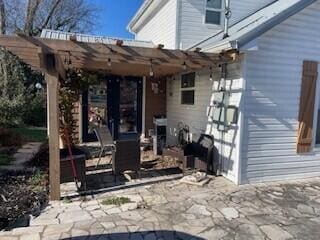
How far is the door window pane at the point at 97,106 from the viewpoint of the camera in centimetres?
1023

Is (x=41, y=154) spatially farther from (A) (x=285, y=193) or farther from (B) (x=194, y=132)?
(A) (x=285, y=193)

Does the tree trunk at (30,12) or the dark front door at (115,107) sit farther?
the tree trunk at (30,12)

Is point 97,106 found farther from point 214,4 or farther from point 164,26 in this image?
point 214,4

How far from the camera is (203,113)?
721cm

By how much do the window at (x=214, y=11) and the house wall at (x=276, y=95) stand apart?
3.43m

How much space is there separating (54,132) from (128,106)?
607cm

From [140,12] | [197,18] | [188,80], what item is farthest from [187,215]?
[140,12]

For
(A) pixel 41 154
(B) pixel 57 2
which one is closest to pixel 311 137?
(A) pixel 41 154

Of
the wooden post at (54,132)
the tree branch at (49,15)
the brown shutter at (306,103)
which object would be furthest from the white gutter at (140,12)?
the tree branch at (49,15)

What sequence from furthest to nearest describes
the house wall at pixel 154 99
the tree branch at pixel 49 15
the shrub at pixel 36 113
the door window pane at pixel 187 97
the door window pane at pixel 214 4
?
the tree branch at pixel 49 15, the shrub at pixel 36 113, the house wall at pixel 154 99, the door window pane at pixel 214 4, the door window pane at pixel 187 97

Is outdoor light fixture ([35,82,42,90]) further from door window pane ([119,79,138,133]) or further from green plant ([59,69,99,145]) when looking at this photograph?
green plant ([59,69,99,145])

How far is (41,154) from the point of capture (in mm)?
7953

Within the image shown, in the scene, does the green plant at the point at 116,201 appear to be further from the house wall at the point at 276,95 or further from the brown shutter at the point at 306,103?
the brown shutter at the point at 306,103

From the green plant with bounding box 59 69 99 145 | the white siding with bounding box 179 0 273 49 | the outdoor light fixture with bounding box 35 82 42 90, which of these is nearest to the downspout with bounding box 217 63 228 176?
the white siding with bounding box 179 0 273 49
